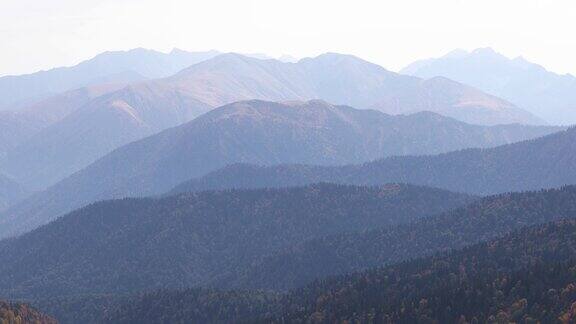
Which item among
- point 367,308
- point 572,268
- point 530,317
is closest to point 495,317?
point 530,317

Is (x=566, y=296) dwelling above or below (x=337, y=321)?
above

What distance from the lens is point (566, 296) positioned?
15875 centimetres

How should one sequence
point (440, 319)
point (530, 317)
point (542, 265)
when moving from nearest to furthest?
1. point (530, 317)
2. point (440, 319)
3. point (542, 265)

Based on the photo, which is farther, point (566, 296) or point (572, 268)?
point (572, 268)

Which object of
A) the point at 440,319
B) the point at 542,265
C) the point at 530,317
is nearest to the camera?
the point at 530,317

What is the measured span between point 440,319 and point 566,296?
27.7m

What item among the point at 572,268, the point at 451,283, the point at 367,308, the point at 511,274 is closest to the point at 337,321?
the point at 367,308

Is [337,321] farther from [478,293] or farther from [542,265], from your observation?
[542,265]

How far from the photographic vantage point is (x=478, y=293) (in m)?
176

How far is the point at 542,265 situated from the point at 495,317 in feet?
Result: 98.5

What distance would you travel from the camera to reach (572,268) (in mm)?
173375

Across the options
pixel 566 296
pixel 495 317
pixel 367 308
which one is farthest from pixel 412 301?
pixel 566 296

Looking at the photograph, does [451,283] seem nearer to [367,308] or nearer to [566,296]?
[367,308]

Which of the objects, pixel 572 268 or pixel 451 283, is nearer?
pixel 572 268
